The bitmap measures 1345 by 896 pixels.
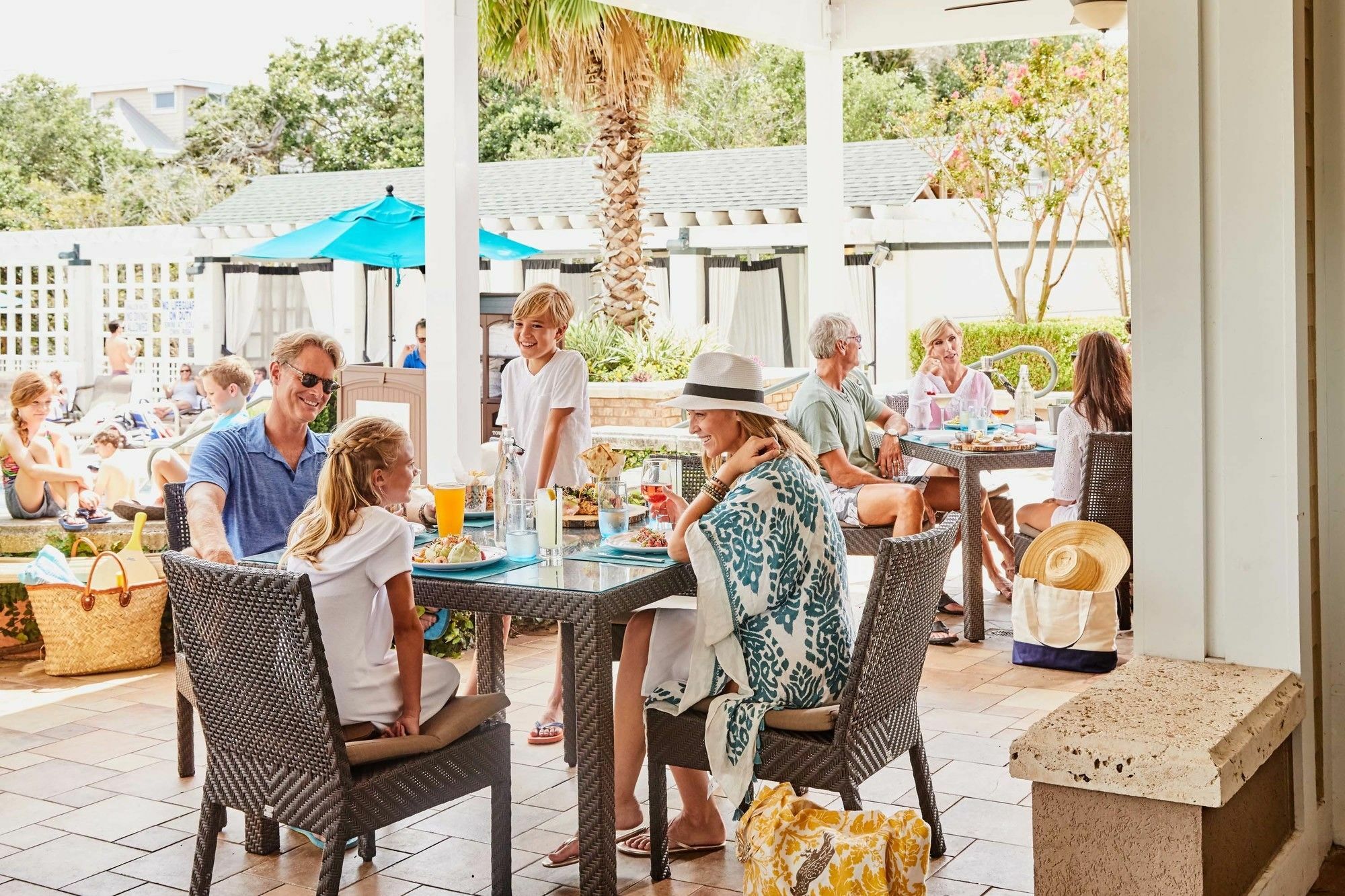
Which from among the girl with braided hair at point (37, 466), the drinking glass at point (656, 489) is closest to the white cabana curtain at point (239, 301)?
the girl with braided hair at point (37, 466)

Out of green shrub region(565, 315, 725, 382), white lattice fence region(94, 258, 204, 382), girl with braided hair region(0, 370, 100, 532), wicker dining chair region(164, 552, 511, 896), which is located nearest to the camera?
wicker dining chair region(164, 552, 511, 896)

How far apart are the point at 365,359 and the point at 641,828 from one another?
16067 millimetres

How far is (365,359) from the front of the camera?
19.1m

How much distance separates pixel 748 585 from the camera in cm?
334

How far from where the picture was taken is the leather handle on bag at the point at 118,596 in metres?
5.53

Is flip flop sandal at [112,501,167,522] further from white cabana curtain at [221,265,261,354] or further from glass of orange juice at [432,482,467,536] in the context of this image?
white cabana curtain at [221,265,261,354]

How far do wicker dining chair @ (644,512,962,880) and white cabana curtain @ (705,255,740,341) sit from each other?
13996 millimetres

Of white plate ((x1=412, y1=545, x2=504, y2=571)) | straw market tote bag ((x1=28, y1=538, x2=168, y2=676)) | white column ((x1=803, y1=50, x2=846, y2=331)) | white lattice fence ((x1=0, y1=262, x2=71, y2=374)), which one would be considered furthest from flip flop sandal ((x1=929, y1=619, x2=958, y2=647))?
white lattice fence ((x1=0, y1=262, x2=71, y2=374))

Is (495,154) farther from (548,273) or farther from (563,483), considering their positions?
(563,483)

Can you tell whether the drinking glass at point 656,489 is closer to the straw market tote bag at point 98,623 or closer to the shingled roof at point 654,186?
the straw market tote bag at point 98,623

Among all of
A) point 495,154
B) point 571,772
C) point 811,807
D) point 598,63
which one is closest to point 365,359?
point 598,63

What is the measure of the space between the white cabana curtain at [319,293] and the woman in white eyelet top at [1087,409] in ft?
49.0

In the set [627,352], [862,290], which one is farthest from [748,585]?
[862,290]

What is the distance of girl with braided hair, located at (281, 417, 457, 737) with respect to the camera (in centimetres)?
305
